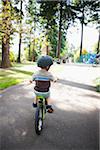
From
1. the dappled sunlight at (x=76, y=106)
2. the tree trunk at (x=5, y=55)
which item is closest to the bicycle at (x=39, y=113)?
the dappled sunlight at (x=76, y=106)

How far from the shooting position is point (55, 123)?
23.8 ft

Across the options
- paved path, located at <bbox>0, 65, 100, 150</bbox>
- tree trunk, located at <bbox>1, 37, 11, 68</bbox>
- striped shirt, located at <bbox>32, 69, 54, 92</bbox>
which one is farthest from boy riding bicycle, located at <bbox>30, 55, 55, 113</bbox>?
tree trunk, located at <bbox>1, 37, 11, 68</bbox>

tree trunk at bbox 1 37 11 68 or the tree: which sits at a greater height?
the tree

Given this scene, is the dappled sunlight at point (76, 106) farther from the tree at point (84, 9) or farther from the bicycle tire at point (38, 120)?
the tree at point (84, 9)

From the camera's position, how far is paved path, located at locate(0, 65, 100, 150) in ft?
19.2

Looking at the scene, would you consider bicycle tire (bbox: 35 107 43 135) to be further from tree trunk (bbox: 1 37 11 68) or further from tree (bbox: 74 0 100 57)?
tree (bbox: 74 0 100 57)

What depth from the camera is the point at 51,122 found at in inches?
A: 289

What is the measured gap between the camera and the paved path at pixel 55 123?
5843 mm

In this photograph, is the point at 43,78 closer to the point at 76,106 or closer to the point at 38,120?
the point at 38,120

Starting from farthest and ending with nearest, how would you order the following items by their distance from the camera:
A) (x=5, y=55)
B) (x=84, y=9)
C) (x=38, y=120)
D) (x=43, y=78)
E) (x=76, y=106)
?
(x=84, y=9)
(x=5, y=55)
(x=76, y=106)
(x=43, y=78)
(x=38, y=120)

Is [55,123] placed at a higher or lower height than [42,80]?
lower

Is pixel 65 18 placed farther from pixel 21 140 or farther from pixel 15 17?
pixel 21 140

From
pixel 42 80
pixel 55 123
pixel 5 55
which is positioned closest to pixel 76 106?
pixel 55 123

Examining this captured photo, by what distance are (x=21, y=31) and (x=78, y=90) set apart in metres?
→ 6.06
